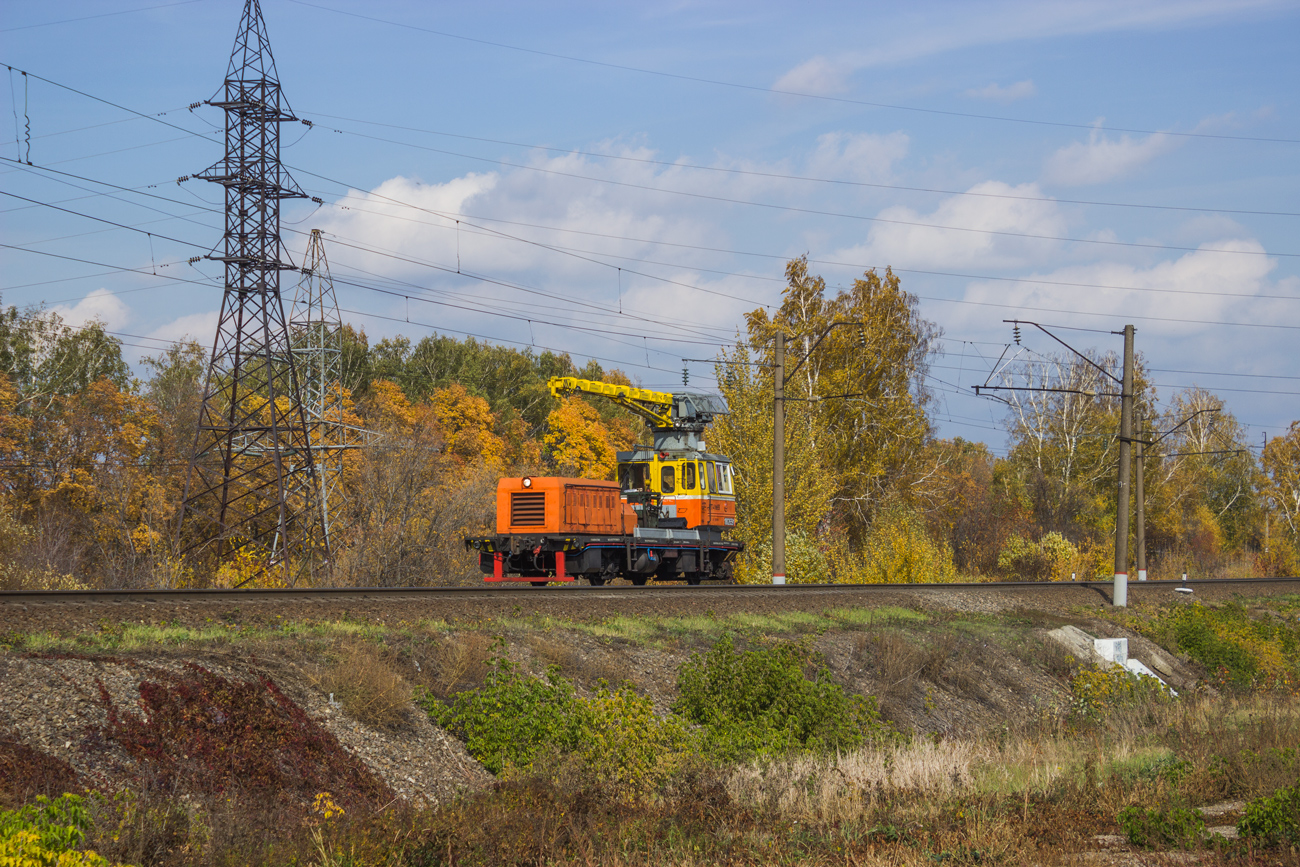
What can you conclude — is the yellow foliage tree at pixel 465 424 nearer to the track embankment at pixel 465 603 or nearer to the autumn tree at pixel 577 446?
the autumn tree at pixel 577 446

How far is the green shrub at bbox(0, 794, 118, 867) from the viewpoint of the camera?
5852 mm

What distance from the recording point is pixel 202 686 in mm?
10039

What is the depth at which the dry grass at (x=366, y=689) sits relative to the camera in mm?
10922

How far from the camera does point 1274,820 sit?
29.0 ft

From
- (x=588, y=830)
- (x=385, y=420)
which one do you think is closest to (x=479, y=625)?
(x=588, y=830)

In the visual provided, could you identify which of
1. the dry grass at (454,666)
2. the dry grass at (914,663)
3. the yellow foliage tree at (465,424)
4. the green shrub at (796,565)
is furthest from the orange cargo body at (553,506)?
the yellow foliage tree at (465,424)

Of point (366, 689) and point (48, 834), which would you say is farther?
point (366, 689)

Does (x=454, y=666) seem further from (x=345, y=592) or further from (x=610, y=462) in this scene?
(x=610, y=462)

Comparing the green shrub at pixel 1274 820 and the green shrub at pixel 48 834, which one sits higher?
the green shrub at pixel 48 834

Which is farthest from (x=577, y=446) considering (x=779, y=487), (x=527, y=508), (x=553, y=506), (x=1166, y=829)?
(x=1166, y=829)

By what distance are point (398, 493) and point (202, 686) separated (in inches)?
826

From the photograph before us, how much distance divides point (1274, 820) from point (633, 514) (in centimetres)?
2018

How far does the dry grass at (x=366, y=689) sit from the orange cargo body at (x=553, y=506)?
44.0 ft

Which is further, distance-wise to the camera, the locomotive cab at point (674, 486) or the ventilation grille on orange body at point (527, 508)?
the locomotive cab at point (674, 486)
